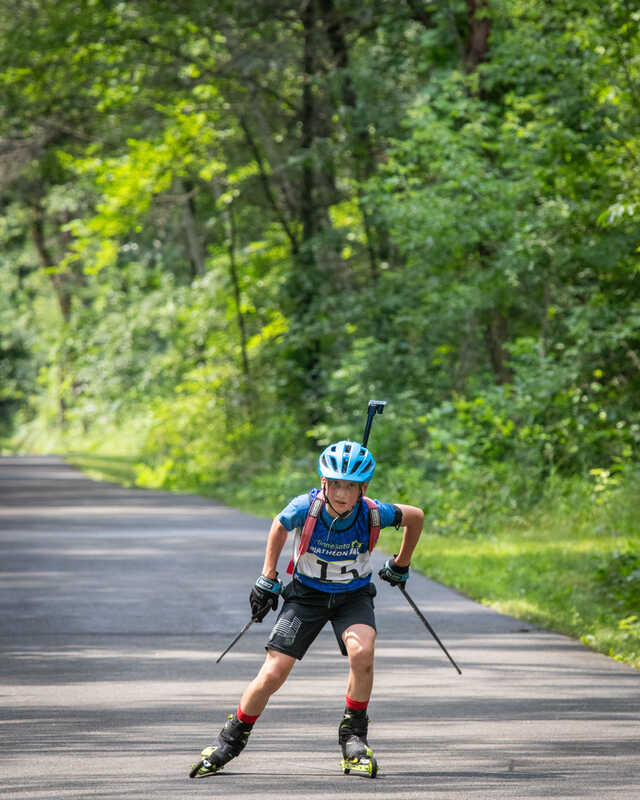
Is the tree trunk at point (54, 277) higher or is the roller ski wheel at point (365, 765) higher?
the tree trunk at point (54, 277)

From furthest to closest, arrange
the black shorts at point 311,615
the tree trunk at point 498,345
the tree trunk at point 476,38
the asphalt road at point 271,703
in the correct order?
the tree trunk at point 498,345
the tree trunk at point 476,38
the black shorts at point 311,615
the asphalt road at point 271,703

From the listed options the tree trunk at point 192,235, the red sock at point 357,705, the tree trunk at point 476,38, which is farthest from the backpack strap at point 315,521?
the tree trunk at point 192,235

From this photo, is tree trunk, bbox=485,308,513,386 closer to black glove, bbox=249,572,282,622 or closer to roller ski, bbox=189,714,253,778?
black glove, bbox=249,572,282,622

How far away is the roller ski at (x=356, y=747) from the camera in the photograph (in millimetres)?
6590

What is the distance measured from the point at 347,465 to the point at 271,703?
101 inches

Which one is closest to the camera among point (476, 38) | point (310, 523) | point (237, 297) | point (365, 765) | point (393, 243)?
point (365, 765)

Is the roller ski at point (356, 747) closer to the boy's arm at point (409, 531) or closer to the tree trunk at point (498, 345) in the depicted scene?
the boy's arm at point (409, 531)

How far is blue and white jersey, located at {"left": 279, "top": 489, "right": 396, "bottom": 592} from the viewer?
22.2 feet

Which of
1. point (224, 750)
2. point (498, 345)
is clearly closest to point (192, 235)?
point (498, 345)

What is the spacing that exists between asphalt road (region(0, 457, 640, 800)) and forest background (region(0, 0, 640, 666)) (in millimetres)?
1078

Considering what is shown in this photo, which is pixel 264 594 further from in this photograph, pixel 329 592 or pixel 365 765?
pixel 365 765

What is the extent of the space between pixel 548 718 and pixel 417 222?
13409 millimetres

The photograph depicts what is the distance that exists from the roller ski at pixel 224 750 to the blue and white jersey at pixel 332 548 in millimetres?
734

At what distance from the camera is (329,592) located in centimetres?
688
